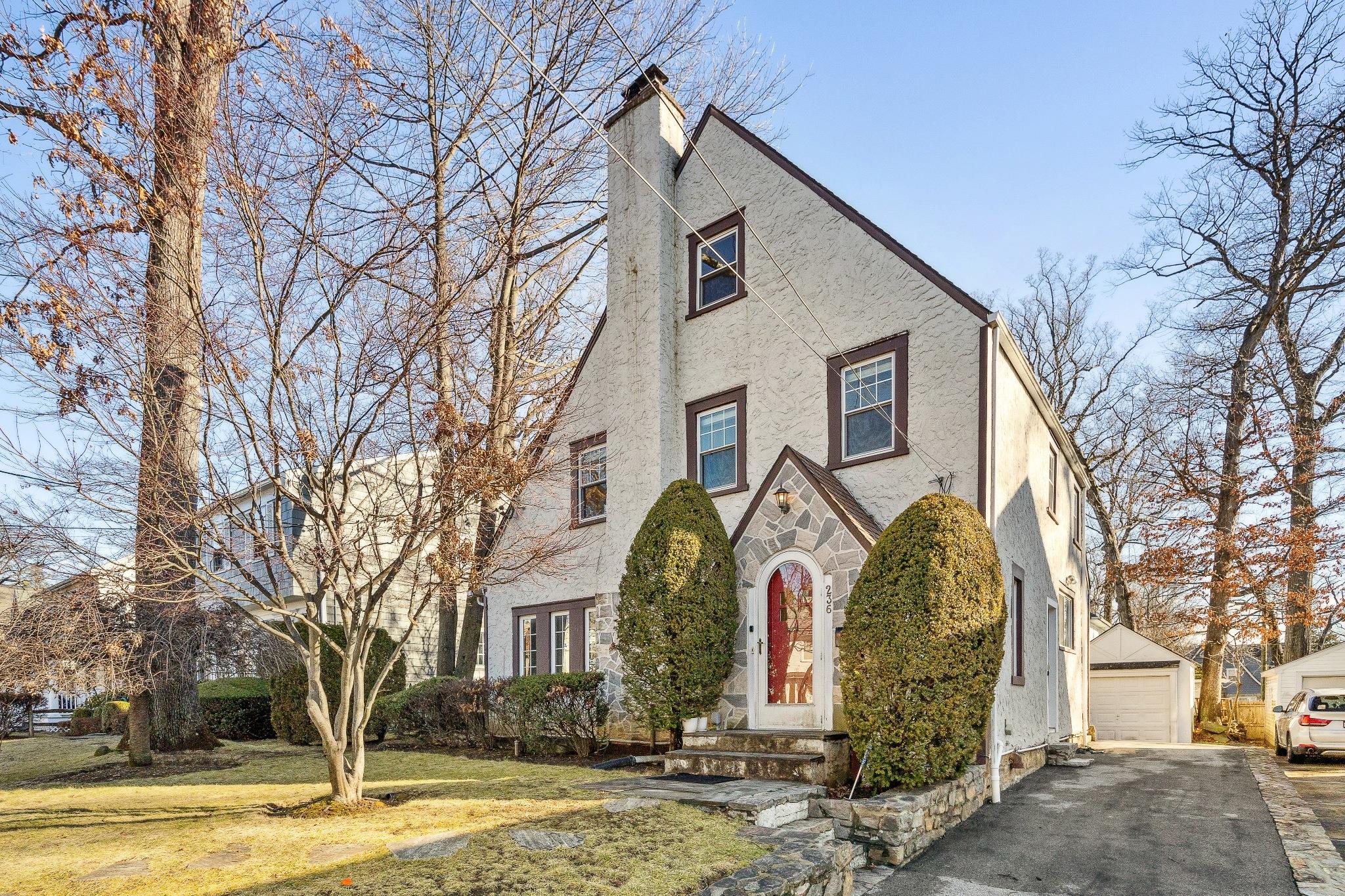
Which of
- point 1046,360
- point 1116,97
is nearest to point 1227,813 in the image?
point 1116,97

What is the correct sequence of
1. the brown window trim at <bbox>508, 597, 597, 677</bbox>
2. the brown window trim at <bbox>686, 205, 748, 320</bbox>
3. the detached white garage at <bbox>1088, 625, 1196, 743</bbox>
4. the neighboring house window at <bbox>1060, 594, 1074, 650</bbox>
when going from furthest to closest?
the detached white garage at <bbox>1088, 625, 1196, 743</bbox>, the neighboring house window at <bbox>1060, 594, 1074, 650</bbox>, the brown window trim at <bbox>508, 597, 597, 677</bbox>, the brown window trim at <bbox>686, 205, 748, 320</bbox>

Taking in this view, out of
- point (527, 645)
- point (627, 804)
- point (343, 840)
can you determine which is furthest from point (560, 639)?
point (343, 840)

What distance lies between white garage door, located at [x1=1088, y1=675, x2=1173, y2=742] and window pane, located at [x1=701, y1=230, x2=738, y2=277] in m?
15.1

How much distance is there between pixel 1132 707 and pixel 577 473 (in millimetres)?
15350

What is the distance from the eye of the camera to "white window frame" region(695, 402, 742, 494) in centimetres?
1173

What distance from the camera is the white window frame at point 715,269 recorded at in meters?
12.2

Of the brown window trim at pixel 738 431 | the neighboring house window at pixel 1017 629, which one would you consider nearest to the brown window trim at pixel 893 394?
the brown window trim at pixel 738 431

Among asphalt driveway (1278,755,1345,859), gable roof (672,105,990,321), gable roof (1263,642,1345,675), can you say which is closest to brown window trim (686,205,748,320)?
gable roof (672,105,990,321)

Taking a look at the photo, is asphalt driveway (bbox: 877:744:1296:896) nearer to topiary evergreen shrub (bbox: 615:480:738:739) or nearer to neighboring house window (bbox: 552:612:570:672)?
topiary evergreen shrub (bbox: 615:480:738:739)

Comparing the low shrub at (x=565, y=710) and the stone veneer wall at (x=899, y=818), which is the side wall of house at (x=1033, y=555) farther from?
the low shrub at (x=565, y=710)

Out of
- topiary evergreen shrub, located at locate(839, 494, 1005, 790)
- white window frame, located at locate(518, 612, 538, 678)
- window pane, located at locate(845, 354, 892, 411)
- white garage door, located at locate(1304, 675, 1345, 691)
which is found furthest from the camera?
white garage door, located at locate(1304, 675, 1345, 691)

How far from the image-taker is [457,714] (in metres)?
13.1

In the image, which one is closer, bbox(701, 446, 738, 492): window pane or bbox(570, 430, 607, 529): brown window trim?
bbox(701, 446, 738, 492): window pane

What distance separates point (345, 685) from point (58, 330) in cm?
381
